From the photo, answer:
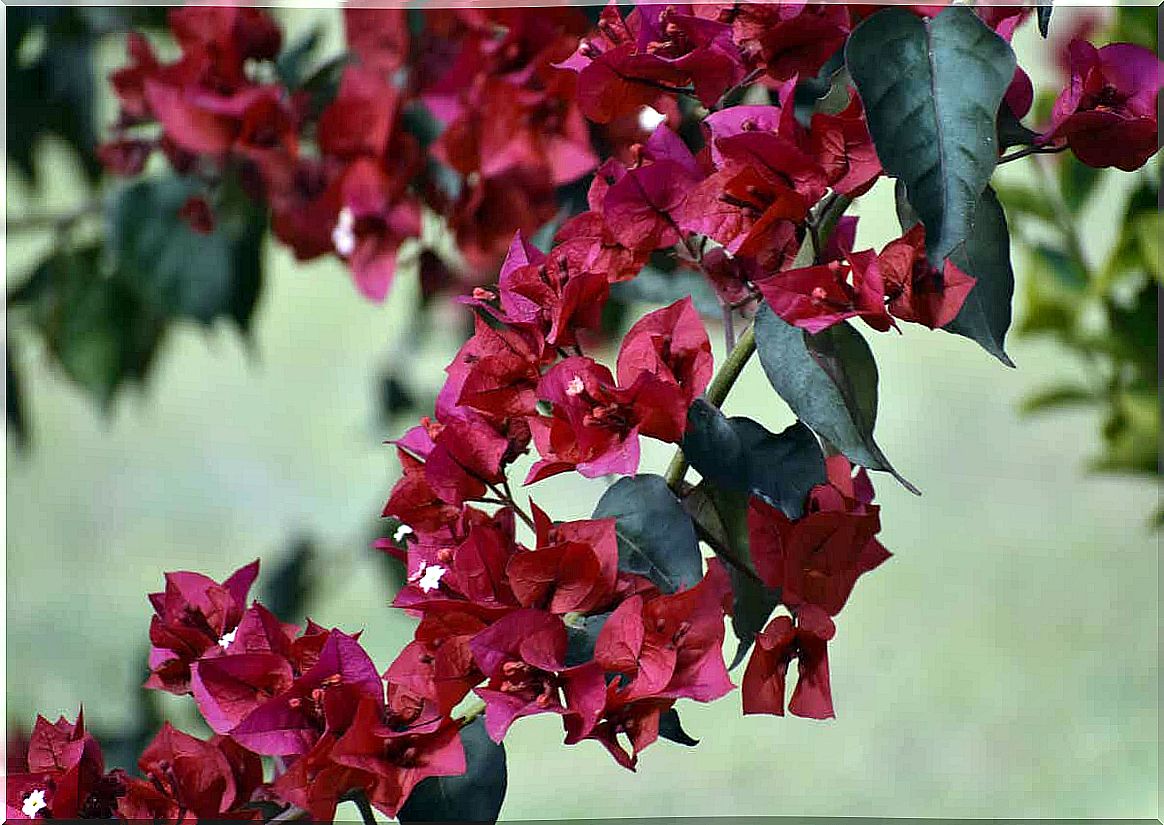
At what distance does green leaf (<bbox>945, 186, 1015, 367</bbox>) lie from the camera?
12.2 inches

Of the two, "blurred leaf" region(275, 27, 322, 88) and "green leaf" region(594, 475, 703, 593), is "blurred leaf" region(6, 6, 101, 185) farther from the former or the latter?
"green leaf" region(594, 475, 703, 593)

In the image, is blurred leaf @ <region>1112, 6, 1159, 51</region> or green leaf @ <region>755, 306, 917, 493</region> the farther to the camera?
blurred leaf @ <region>1112, 6, 1159, 51</region>

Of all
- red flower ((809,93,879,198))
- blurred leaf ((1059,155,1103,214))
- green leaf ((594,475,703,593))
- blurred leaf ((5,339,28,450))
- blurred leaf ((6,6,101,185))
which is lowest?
green leaf ((594,475,703,593))

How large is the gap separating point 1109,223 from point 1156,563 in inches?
22.1

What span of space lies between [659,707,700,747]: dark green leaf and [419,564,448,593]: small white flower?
67 millimetres

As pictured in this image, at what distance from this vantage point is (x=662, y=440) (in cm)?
32

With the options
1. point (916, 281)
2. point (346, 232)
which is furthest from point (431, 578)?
point (346, 232)

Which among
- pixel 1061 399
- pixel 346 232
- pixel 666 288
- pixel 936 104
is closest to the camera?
pixel 936 104

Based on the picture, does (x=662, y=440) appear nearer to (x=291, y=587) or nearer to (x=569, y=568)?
(x=569, y=568)

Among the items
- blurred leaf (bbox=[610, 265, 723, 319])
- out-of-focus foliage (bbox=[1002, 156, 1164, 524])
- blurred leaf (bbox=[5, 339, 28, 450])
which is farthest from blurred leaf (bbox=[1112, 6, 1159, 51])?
blurred leaf (bbox=[5, 339, 28, 450])

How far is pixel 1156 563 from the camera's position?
163 cm

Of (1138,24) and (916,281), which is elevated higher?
(1138,24)

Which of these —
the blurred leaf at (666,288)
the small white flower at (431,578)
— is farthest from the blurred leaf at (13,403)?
the small white flower at (431,578)

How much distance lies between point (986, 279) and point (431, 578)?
0.50 feet
